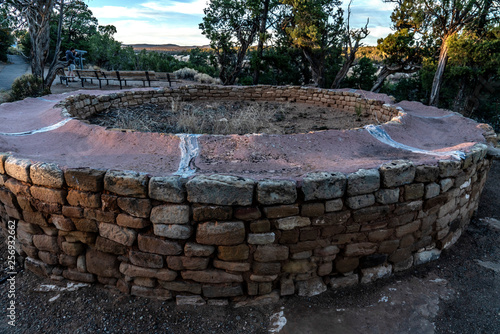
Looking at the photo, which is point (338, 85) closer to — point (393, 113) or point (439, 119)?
point (393, 113)

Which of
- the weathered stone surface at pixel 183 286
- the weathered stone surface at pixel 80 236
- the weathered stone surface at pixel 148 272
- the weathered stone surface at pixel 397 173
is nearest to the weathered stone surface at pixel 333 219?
the weathered stone surface at pixel 397 173

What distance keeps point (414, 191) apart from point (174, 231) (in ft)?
7.29

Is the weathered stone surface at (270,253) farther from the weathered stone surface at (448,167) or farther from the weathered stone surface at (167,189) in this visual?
the weathered stone surface at (448,167)

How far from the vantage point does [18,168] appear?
2961 millimetres

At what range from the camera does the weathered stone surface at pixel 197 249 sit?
8.93 ft

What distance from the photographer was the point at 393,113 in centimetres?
676

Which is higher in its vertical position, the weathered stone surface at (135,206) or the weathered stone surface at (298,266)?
the weathered stone surface at (135,206)

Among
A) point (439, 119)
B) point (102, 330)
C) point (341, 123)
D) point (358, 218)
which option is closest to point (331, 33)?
point (341, 123)

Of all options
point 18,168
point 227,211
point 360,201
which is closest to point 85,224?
point 18,168

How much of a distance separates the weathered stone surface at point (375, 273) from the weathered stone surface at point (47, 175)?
2919 mm

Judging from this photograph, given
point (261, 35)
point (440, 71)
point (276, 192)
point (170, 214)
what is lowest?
point (170, 214)

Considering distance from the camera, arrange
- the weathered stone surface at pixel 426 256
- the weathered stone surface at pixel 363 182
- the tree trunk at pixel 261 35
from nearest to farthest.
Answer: the weathered stone surface at pixel 363 182
the weathered stone surface at pixel 426 256
the tree trunk at pixel 261 35

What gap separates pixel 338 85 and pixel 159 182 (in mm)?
12654

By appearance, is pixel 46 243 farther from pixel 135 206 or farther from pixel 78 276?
pixel 135 206
